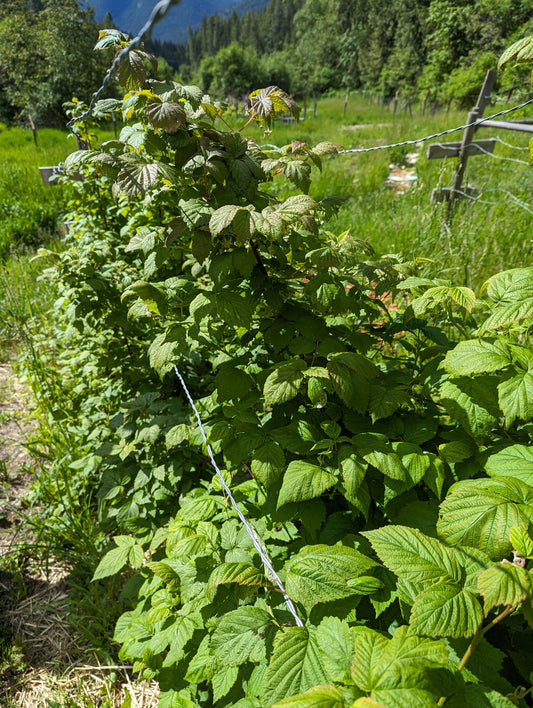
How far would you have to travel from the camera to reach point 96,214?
2.77 metres

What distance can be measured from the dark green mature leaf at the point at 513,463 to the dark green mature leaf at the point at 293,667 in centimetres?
51

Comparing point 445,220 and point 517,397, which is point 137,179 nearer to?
point 517,397

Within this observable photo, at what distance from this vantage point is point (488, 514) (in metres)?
0.75

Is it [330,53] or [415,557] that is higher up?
[330,53]

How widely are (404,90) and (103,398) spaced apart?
1466 inches

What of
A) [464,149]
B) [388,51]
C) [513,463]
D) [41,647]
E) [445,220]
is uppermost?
[388,51]

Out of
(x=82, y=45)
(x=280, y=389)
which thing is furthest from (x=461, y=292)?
(x=82, y=45)

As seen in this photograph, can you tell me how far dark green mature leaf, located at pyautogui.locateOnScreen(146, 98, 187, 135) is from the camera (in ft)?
3.41

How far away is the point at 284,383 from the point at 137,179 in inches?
27.5

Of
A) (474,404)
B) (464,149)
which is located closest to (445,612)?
(474,404)

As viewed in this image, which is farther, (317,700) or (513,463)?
(513,463)

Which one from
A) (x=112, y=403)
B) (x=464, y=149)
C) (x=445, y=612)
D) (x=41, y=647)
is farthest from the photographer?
(x=464, y=149)

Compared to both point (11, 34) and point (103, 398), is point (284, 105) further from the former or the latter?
point (11, 34)

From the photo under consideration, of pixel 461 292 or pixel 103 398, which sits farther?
pixel 103 398
